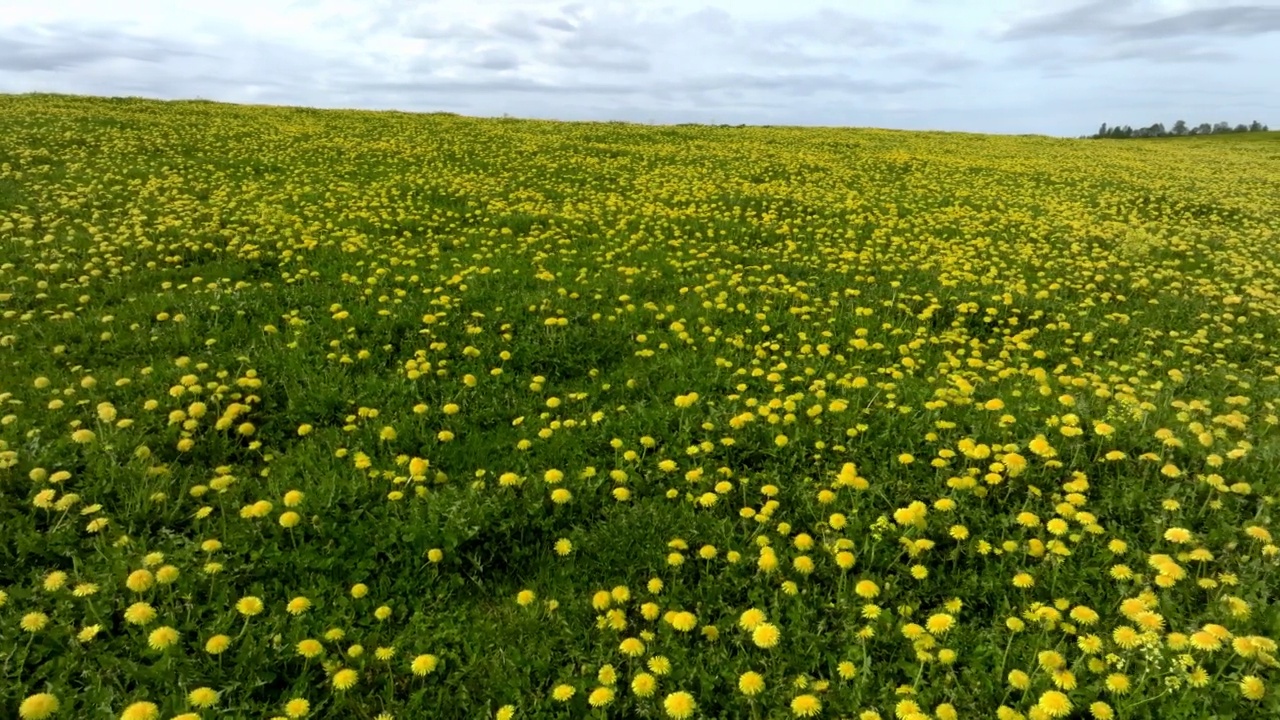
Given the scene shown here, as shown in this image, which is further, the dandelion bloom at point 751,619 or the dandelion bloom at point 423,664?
the dandelion bloom at point 751,619

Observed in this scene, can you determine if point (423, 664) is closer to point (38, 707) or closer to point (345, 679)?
point (345, 679)

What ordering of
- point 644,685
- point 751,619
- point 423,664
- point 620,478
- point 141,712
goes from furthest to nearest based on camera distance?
point 620,478
point 751,619
point 423,664
point 644,685
point 141,712

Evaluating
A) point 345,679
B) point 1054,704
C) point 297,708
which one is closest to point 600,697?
point 345,679

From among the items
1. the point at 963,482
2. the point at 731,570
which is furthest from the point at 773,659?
the point at 963,482

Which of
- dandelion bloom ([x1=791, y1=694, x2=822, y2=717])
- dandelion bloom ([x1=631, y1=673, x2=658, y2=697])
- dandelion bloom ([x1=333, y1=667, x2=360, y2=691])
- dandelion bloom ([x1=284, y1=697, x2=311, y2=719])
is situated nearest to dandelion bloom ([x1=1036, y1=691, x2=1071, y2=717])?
dandelion bloom ([x1=791, y1=694, x2=822, y2=717])

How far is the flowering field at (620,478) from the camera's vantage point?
10.5ft

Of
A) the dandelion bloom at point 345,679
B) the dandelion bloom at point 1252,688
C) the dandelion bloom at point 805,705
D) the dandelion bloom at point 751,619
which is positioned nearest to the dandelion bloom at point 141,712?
the dandelion bloom at point 345,679

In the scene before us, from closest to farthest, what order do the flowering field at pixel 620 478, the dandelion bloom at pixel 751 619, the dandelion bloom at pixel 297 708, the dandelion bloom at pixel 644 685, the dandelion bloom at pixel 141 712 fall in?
the dandelion bloom at pixel 141 712
the dandelion bloom at pixel 297 708
the dandelion bloom at pixel 644 685
the flowering field at pixel 620 478
the dandelion bloom at pixel 751 619

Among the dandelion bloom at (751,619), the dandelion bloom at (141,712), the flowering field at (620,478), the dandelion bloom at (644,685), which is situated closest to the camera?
the dandelion bloom at (141,712)

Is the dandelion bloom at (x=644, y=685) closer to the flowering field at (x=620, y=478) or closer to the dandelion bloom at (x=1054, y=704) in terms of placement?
the flowering field at (x=620, y=478)

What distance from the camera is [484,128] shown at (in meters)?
26.0

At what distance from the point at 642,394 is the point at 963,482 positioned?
261 centimetres

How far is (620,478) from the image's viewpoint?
→ 454 centimetres

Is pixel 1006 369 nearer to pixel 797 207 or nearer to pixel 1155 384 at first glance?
pixel 1155 384
